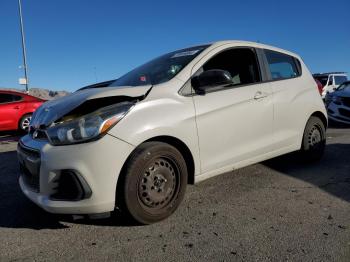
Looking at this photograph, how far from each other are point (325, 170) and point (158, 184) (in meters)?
2.79

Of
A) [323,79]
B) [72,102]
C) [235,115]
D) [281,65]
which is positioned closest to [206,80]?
[235,115]

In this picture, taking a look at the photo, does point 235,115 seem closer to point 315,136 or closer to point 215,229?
point 215,229

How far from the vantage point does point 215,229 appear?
3.17 meters

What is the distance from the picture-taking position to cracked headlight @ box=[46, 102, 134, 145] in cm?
298

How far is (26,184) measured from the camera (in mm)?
3424

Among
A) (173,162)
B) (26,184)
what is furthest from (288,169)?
(26,184)

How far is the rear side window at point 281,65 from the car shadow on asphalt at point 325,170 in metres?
1.21

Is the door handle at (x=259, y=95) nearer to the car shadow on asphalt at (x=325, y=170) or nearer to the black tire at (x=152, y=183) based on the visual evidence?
the car shadow on asphalt at (x=325, y=170)

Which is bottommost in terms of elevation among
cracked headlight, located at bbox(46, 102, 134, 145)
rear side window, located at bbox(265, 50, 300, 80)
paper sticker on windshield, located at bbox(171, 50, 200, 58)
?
cracked headlight, located at bbox(46, 102, 134, 145)

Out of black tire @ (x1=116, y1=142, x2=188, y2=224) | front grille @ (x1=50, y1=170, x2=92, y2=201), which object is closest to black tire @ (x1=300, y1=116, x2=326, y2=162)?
black tire @ (x1=116, y1=142, x2=188, y2=224)

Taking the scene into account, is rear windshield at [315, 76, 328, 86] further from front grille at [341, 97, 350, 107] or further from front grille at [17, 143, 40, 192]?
front grille at [17, 143, 40, 192]

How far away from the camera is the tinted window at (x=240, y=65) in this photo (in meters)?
4.31

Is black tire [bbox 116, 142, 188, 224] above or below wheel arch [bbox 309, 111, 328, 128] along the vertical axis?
below

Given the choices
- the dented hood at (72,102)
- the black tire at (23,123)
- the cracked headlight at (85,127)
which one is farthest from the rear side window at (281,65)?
the black tire at (23,123)
